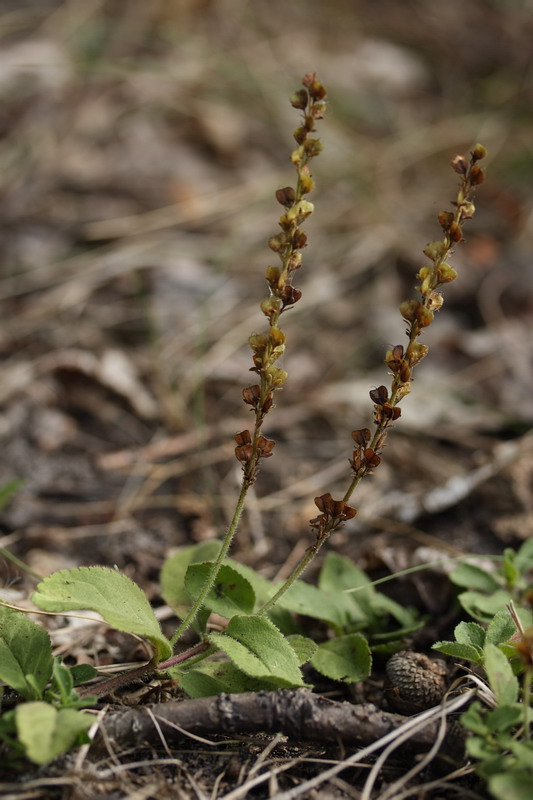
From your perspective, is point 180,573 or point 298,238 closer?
point 298,238

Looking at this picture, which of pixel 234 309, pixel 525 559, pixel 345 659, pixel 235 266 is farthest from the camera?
pixel 235 266

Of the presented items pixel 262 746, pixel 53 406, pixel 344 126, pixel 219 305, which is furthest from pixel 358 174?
pixel 262 746

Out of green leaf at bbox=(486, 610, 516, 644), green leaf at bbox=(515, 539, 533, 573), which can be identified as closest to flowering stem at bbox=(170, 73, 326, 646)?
green leaf at bbox=(486, 610, 516, 644)

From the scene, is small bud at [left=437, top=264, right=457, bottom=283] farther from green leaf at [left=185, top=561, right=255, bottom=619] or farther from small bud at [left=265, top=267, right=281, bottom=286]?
green leaf at [left=185, top=561, right=255, bottom=619]

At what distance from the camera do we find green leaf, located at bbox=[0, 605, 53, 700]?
1.62 meters

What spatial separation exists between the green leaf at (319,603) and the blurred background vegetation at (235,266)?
0.74m

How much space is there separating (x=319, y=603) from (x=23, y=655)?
30.0 inches

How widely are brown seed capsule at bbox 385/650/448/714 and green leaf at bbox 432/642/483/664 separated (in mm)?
152

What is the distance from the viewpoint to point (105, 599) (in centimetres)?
169

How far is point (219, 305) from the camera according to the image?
431 cm

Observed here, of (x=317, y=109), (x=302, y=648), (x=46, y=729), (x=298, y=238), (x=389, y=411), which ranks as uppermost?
(x=317, y=109)

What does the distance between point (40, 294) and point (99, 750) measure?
292 centimetres

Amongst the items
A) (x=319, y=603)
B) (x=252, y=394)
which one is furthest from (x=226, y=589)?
(x=252, y=394)

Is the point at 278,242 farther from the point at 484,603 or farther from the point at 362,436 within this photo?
the point at 484,603
